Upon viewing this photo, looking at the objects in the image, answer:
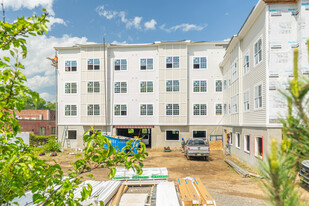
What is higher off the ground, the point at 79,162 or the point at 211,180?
the point at 79,162

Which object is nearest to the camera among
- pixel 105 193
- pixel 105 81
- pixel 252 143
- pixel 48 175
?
pixel 48 175

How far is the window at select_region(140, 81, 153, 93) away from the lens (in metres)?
27.6

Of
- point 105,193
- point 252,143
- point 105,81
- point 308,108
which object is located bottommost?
point 105,193

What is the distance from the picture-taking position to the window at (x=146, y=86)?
2756 cm

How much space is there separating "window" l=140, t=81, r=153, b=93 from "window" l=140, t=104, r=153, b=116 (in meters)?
2.20

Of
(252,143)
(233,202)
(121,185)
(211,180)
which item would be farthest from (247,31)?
(121,185)

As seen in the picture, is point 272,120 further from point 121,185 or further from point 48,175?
point 48,175

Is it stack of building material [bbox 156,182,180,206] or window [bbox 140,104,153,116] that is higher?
window [bbox 140,104,153,116]

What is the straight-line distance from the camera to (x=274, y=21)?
521 inches

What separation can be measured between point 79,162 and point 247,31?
18.6 meters

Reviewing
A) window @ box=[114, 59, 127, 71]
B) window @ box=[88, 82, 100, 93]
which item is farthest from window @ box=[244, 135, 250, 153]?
window @ box=[88, 82, 100, 93]

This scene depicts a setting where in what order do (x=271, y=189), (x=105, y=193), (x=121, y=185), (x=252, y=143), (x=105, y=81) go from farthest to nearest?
(x=105, y=81) < (x=252, y=143) < (x=121, y=185) < (x=105, y=193) < (x=271, y=189)

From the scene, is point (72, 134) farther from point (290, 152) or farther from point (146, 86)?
point (290, 152)

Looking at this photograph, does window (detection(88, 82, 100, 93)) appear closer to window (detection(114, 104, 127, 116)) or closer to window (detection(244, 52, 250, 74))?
window (detection(114, 104, 127, 116))
